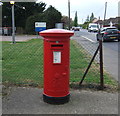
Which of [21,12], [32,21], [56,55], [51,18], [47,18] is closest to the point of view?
[56,55]

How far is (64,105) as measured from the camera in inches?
161

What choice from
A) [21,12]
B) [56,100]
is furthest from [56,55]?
[21,12]

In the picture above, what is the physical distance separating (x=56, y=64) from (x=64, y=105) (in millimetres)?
794

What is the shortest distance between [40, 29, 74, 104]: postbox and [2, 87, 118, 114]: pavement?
185 millimetres

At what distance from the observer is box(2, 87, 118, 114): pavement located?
150 inches

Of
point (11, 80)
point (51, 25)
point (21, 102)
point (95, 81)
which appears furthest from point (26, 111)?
point (51, 25)

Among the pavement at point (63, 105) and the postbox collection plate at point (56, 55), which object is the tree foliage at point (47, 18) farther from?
the postbox collection plate at point (56, 55)

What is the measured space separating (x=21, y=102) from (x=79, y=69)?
335 centimetres

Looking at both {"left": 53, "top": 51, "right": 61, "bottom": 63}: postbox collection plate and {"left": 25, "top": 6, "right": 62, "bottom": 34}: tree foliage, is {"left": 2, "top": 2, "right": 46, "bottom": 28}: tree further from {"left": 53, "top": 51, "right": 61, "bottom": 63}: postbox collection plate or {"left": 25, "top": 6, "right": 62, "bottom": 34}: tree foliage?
{"left": 53, "top": 51, "right": 61, "bottom": 63}: postbox collection plate

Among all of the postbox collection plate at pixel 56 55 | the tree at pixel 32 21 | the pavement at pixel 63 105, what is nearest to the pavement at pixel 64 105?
the pavement at pixel 63 105

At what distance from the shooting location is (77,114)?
12.1 ft

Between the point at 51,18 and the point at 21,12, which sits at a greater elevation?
the point at 21,12

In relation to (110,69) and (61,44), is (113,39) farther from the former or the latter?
(61,44)

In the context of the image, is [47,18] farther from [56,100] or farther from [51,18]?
[56,100]
